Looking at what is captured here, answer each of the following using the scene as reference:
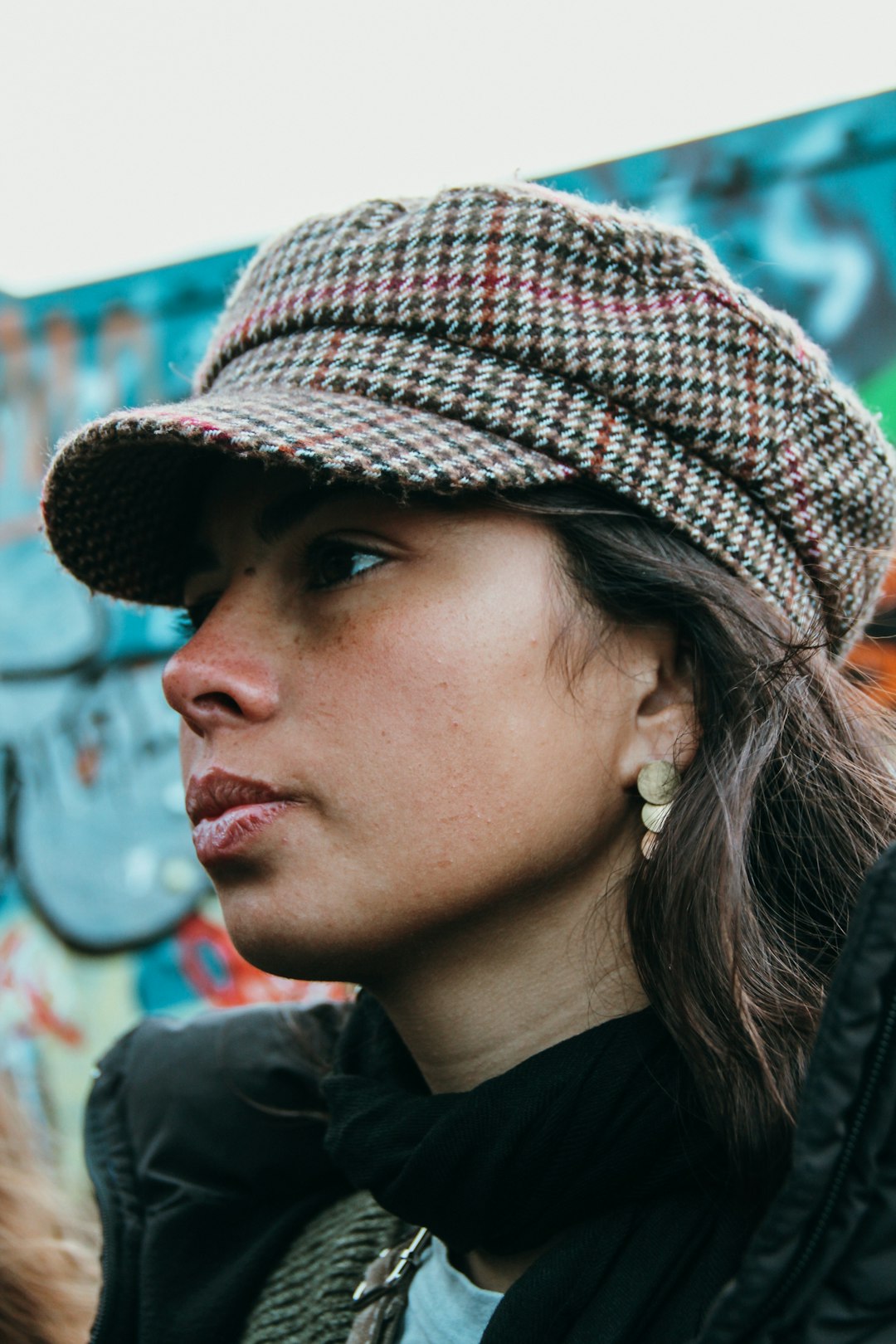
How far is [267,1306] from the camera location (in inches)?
64.5

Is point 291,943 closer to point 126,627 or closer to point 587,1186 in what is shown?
point 587,1186

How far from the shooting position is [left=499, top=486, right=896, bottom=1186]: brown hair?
1.23m

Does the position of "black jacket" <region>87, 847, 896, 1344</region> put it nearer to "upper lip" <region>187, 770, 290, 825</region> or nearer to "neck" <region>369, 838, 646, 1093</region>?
"neck" <region>369, 838, 646, 1093</region>

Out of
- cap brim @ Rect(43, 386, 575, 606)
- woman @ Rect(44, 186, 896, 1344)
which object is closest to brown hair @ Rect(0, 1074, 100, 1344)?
woman @ Rect(44, 186, 896, 1344)

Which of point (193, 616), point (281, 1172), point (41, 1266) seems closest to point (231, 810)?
point (193, 616)

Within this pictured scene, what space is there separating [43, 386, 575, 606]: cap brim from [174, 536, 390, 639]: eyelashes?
113mm

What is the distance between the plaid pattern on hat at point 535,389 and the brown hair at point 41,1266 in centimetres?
143

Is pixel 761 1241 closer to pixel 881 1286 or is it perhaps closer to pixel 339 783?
pixel 881 1286

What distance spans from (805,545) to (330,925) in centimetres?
86

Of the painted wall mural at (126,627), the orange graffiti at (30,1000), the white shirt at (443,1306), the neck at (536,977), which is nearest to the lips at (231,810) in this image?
the neck at (536,977)

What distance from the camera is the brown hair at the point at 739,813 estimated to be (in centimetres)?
123

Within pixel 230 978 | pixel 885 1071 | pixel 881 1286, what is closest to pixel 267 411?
pixel 885 1071

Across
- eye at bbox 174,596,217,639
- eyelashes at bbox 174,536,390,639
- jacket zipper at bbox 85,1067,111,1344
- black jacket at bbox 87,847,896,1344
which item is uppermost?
eyelashes at bbox 174,536,390,639

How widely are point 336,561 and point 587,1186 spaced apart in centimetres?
82
